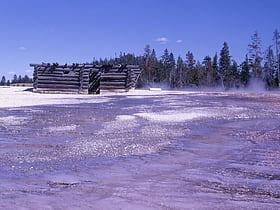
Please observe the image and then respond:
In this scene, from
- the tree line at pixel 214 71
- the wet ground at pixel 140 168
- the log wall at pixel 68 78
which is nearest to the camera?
the wet ground at pixel 140 168

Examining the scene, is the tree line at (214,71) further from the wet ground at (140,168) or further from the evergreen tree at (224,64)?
the wet ground at (140,168)

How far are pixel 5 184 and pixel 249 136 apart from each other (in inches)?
146

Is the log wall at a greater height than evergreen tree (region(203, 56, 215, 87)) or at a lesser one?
lesser

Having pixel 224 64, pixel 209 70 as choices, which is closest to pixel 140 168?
pixel 224 64

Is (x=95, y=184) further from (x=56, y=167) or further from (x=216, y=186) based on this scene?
(x=216, y=186)

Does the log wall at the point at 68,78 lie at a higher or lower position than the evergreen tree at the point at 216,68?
lower

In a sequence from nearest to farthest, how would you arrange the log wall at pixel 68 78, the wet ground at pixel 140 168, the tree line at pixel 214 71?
the wet ground at pixel 140 168 < the log wall at pixel 68 78 < the tree line at pixel 214 71

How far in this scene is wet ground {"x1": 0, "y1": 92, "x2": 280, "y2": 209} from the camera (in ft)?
7.29

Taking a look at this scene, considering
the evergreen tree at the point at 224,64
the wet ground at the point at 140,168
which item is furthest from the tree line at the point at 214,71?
the wet ground at the point at 140,168

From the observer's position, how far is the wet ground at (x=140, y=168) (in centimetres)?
222

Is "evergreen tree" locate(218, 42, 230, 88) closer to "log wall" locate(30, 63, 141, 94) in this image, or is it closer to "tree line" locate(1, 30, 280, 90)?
"tree line" locate(1, 30, 280, 90)

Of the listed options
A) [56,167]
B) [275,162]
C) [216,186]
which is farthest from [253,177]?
[56,167]

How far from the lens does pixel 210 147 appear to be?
4.12m

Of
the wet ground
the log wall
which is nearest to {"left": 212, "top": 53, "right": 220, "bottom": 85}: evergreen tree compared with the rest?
the log wall
